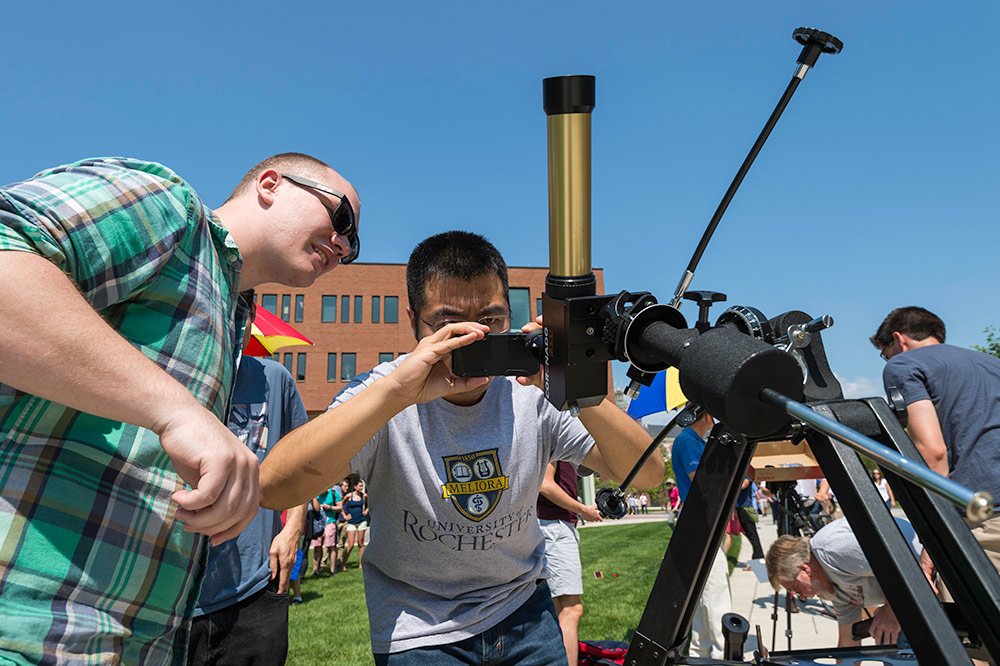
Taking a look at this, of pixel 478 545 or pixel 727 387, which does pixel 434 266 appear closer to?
pixel 478 545

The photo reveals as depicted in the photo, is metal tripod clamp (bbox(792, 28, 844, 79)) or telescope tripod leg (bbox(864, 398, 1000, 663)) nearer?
telescope tripod leg (bbox(864, 398, 1000, 663))

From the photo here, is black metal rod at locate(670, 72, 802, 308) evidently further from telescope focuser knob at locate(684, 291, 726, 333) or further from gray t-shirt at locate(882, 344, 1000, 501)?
gray t-shirt at locate(882, 344, 1000, 501)

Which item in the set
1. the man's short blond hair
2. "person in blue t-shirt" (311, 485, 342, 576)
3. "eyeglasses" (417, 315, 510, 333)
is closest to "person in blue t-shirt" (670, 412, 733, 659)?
the man's short blond hair

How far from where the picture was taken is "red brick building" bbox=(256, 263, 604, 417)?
49.8m

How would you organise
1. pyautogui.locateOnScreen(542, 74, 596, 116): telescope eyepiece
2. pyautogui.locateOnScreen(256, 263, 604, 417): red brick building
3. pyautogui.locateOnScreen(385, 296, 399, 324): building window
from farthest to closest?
pyautogui.locateOnScreen(385, 296, 399, 324): building window → pyautogui.locateOnScreen(256, 263, 604, 417): red brick building → pyautogui.locateOnScreen(542, 74, 596, 116): telescope eyepiece

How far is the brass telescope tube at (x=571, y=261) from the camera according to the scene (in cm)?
104

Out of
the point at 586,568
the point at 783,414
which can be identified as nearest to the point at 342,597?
the point at 586,568

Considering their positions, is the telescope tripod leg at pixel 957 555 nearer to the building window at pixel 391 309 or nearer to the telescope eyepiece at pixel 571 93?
the telescope eyepiece at pixel 571 93

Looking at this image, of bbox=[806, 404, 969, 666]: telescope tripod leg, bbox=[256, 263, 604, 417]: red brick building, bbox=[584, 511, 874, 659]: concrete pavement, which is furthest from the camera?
bbox=[256, 263, 604, 417]: red brick building

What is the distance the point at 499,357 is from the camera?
1430 mm

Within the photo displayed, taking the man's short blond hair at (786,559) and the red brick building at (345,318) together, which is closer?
the man's short blond hair at (786,559)

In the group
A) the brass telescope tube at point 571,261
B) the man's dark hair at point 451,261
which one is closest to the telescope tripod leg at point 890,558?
the brass telescope tube at point 571,261

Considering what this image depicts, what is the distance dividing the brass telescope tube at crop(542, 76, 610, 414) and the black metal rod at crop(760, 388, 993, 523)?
0.38 m

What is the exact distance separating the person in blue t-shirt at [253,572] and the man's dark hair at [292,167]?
121cm
